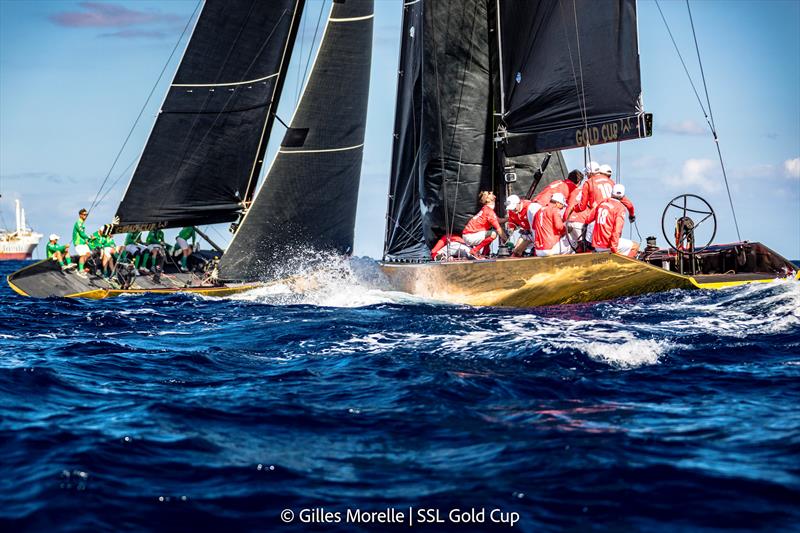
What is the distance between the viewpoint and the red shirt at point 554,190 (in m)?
16.6

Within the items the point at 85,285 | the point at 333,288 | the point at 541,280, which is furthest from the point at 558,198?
the point at 85,285

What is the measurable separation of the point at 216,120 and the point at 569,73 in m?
10.5

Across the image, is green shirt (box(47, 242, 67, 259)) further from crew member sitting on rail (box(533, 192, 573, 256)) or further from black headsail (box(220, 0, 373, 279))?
crew member sitting on rail (box(533, 192, 573, 256))

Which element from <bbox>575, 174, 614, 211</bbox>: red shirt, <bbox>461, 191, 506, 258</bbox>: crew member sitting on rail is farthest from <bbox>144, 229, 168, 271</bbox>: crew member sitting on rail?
<bbox>575, 174, 614, 211</bbox>: red shirt

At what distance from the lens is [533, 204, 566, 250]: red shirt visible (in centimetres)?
1571

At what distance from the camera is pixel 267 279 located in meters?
23.2

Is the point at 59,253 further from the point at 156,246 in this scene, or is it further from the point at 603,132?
the point at 603,132

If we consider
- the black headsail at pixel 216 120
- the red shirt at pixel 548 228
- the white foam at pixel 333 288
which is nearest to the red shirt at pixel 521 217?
the red shirt at pixel 548 228

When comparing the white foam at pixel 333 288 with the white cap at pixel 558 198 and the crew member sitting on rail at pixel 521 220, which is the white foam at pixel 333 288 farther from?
the white cap at pixel 558 198

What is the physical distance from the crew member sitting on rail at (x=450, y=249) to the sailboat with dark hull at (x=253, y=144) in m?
5.72

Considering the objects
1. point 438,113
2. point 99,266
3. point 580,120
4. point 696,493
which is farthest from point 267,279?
point 696,493

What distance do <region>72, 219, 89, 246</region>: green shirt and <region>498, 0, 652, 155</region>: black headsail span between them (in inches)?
420

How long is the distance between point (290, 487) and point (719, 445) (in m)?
2.83

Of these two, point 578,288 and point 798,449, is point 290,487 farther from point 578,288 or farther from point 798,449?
point 578,288
